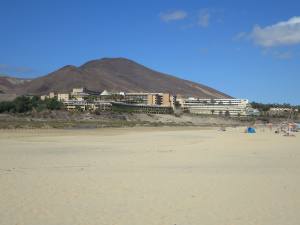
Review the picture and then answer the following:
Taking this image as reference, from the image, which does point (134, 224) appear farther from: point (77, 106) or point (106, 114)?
point (77, 106)

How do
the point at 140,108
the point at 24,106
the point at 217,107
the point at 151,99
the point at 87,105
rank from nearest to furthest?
the point at 24,106 < the point at 87,105 < the point at 140,108 < the point at 151,99 < the point at 217,107

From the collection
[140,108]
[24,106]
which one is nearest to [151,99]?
[140,108]

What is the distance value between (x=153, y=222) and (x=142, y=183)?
375 cm

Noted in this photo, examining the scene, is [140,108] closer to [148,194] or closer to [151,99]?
[151,99]

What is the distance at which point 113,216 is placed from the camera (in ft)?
24.6

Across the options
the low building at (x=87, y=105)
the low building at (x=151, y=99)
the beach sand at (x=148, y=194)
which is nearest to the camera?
the beach sand at (x=148, y=194)

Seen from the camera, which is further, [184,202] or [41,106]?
[41,106]

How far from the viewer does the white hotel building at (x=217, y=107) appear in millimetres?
175375

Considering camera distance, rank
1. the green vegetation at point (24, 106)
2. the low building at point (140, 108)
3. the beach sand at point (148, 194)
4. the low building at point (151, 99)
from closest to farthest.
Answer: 1. the beach sand at point (148, 194)
2. the green vegetation at point (24, 106)
3. the low building at point (140, 108)
4. the low building at point (151, 99)

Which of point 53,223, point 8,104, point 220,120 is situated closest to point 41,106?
point 8,104

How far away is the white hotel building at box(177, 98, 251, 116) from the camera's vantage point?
175 meters

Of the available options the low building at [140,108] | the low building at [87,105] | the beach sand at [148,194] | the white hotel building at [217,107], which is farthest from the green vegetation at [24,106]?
the beach sand at [148,194]

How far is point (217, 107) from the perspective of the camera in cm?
18575

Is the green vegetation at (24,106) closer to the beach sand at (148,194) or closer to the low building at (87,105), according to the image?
the low building at (87,105)
